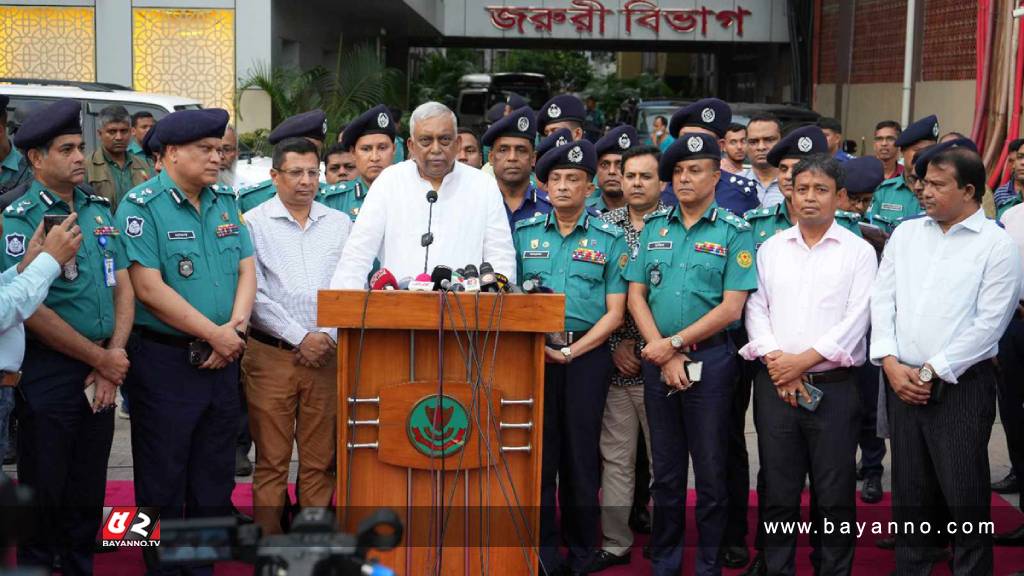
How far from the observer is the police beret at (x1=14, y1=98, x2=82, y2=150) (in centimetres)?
453

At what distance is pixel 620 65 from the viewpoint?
166ft

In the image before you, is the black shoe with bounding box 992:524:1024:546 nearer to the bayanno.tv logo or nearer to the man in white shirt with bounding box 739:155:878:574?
the man in white shirt with bounding box 739:155:878:574

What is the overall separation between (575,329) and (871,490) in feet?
7.26

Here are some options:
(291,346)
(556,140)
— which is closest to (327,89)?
(556,140)

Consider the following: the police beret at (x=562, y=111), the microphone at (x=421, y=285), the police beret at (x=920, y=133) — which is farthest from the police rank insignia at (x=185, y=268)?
the police beret at (x=920, y=133)

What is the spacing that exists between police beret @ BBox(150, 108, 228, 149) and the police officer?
1.81 metres

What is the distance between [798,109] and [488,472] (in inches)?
490

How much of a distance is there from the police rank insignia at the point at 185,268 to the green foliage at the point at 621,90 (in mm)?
24852

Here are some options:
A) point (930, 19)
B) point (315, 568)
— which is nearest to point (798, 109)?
point (930, 19)

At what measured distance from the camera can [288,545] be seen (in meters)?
2.17

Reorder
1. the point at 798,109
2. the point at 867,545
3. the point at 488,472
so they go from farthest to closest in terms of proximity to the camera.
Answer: the point at 798,109, the point at 867,545, the point at 488,472

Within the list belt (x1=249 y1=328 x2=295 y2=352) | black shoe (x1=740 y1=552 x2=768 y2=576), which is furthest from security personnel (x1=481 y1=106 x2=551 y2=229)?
black shoe (x1=740 y1=552 x2=768 y2=576)

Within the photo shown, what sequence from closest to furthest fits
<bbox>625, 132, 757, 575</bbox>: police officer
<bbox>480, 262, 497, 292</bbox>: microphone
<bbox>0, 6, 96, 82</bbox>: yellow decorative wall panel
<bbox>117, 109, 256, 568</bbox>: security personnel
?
1. <bbox>480, 262, 497, 292</bbox>: microphone
2. <bbox>117, 109, 256, 568</bbox>: security personnel
3. <bbox>625, 132, 757, 575</bbox>: police officer
4. <bbox>0, 6, 96, 82</bbox>: yellow decorative wall panel

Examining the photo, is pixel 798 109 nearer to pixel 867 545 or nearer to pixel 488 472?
pixel 867 545
